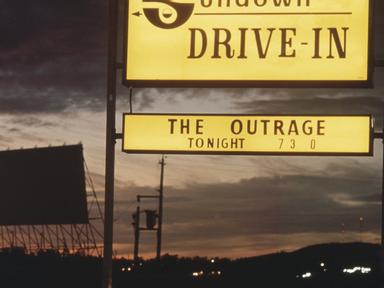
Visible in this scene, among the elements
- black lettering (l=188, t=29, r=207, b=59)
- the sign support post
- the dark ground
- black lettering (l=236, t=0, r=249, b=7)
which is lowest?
the dark ground

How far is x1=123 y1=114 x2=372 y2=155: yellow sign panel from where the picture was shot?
9.60 metres

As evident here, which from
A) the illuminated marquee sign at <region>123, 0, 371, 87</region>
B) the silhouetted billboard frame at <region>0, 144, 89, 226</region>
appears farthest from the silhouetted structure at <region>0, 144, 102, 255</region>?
the illuminated marquee sign at <region>123, 0, 371, 87</region>

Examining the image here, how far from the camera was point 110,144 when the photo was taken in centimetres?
970

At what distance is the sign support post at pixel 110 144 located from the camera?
31.1 ft

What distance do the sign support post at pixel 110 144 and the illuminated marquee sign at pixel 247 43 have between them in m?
0.25

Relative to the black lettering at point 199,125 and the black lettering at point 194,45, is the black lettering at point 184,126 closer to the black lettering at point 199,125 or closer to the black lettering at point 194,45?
the black lettering at point 199,125

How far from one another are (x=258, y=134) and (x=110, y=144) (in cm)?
158

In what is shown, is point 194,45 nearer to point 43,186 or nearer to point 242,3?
point 242,3

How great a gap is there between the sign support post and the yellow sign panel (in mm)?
262

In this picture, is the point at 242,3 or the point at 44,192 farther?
the point at 44,192

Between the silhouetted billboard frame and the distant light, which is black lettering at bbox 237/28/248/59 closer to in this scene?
the distant light

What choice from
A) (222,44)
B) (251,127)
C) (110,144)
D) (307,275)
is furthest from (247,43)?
(307,275)

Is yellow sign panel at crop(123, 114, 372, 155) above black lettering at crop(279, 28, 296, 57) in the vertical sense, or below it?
below

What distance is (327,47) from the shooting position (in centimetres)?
988
